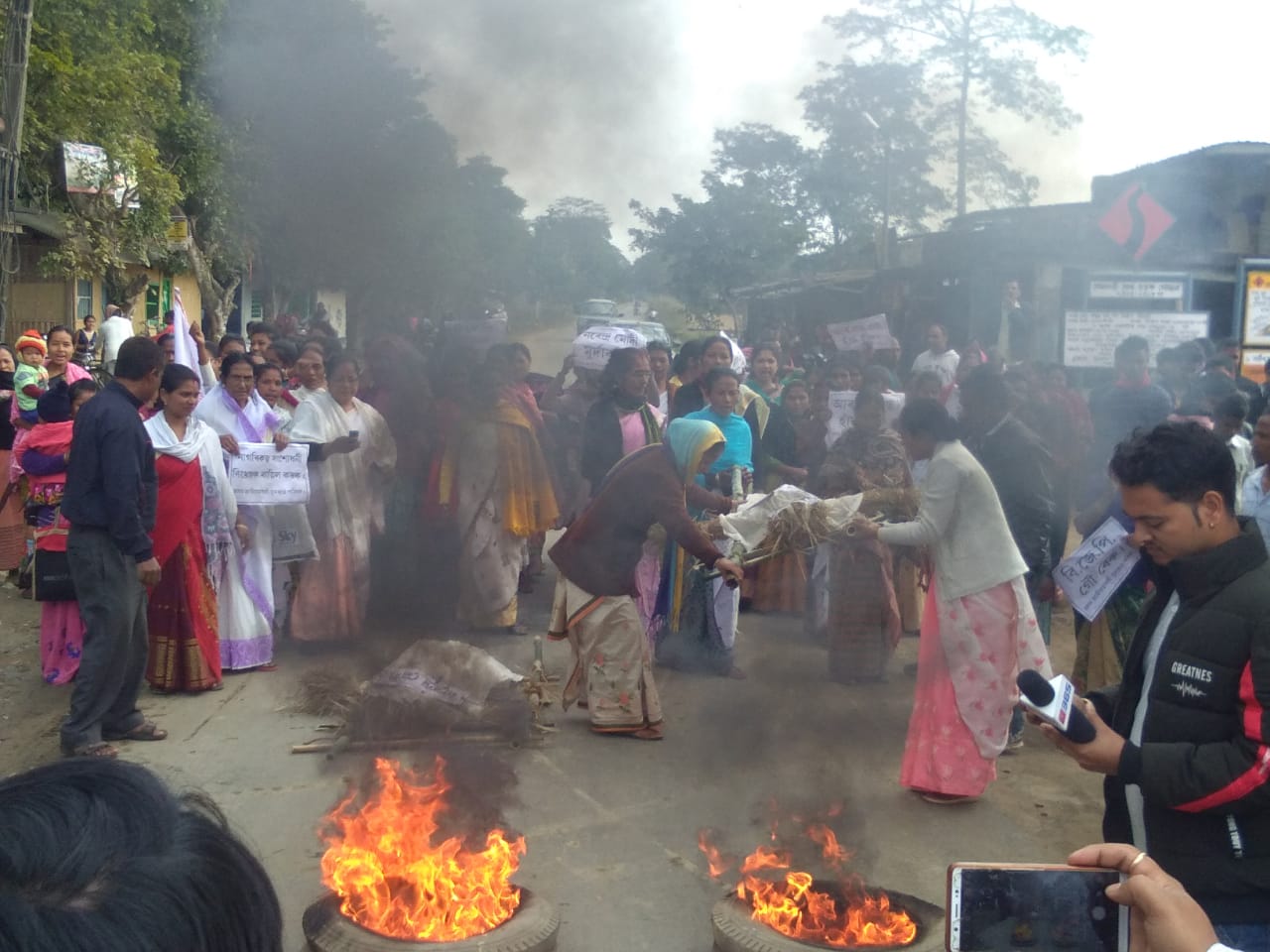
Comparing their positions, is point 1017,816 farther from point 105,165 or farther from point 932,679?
point 105,165

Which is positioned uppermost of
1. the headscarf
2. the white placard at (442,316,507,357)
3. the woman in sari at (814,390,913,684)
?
the white placard at (442,316,507,357)

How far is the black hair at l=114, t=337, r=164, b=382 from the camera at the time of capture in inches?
211

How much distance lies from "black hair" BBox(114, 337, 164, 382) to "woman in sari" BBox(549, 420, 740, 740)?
2.06 m

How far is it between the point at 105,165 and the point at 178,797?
16.0 meters

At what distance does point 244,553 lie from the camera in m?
6.94

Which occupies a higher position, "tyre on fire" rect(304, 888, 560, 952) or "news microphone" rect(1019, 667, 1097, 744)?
"news microphone" rect(1019, 667, 1097, 744)

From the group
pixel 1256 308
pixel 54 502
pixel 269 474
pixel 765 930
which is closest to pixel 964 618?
pixel 765 930

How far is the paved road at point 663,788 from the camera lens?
4301mm

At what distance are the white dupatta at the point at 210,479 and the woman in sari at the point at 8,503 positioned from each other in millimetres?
3218

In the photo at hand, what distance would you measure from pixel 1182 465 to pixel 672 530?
3.54m

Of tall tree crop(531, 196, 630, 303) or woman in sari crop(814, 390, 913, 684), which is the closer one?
tall tree crop(531, 196, 630, 303)

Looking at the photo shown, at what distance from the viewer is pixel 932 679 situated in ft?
16.9

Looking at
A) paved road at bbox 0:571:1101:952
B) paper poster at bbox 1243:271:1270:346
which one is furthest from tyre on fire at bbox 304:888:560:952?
paper poster at bbox 1243:271:1270:346

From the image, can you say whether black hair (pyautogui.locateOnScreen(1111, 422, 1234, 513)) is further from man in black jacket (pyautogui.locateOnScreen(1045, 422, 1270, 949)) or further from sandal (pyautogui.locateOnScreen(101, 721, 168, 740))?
sandal (pyautogui.locateOnScreen(101, 721, 168, 740))
